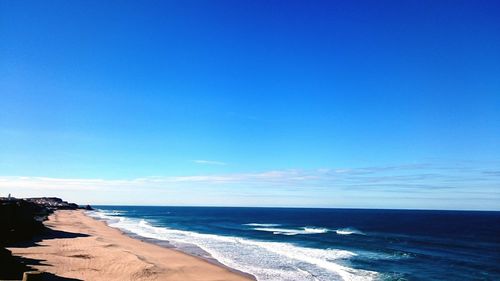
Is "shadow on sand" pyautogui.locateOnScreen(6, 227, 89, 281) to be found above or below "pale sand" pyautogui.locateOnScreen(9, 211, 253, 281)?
above

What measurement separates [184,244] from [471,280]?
2667cm

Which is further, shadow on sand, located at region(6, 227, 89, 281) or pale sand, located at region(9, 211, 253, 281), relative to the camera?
pale sand, located at region(9, 211, 253, 281)

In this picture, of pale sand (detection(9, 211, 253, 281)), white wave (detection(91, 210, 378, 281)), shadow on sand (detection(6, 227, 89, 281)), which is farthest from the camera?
white wave (detection(91, 210, 378, 281))

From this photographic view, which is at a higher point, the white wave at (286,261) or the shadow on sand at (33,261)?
the shadow on sand at (33,261)

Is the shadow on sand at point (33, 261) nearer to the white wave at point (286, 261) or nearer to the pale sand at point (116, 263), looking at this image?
the pale sand at point (116, 263)

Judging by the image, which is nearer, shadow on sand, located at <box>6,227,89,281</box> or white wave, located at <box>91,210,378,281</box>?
shadow on sand, located at <box>6,227,89,281</box>

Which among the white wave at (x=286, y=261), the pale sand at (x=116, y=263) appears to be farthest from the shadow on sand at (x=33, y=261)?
the white wave at (x=286, y=261)

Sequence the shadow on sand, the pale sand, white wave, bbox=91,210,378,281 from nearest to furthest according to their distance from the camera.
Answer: the shadow on sand, the pale sand, white wave, bbox=91,210,378,281

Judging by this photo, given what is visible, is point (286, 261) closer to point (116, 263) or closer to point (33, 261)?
point (116, 263)

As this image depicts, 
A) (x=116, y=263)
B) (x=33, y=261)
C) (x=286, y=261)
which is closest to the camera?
(x=33, y=261)

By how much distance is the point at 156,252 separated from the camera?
33250 millimetres

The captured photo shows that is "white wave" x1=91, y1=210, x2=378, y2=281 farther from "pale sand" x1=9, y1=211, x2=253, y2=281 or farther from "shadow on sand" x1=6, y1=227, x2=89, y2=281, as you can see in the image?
"shadow on sand" x1=6, y1=227, x2=89, y2=281

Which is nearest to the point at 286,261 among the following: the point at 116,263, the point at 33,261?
the point at 116,263

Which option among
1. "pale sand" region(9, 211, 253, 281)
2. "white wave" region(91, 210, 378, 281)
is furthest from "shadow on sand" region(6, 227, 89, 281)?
"white wave" region(91, 210, 378, 281)
